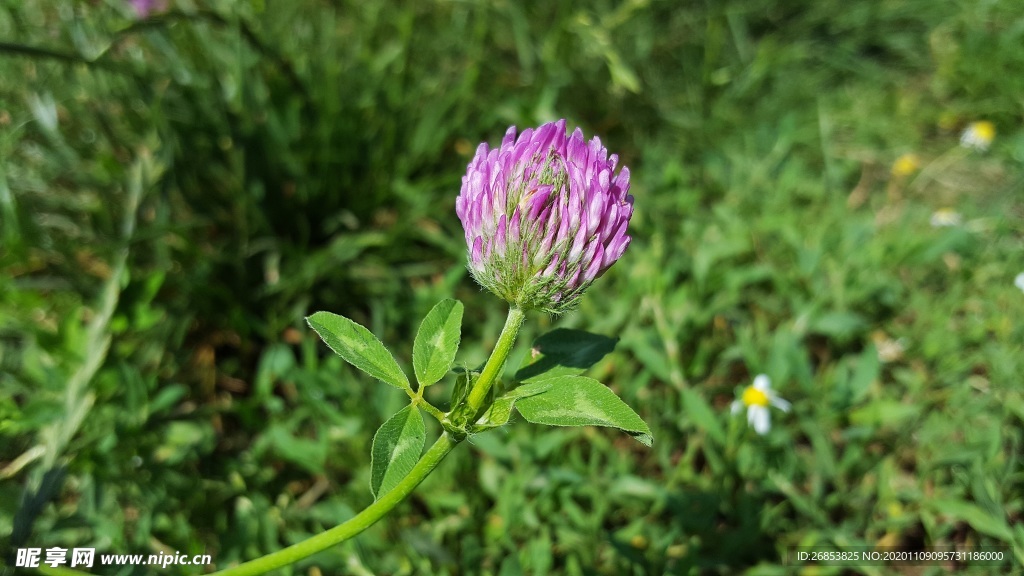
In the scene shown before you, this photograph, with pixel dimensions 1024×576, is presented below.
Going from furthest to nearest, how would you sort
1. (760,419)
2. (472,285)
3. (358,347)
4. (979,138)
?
(979,138) → (472,285) → (760,419) → (358,347)

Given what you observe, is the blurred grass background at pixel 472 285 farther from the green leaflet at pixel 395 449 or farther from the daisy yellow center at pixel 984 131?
the green leaflet at pixel 395 449

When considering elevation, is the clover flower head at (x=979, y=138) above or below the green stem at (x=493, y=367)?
below

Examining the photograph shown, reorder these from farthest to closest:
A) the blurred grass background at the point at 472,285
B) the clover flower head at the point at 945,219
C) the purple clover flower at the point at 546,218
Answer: the clover flower head at the point at 945,219, the blurred grass background at the point at 472,285, the purple clover flower at the point at 546,218

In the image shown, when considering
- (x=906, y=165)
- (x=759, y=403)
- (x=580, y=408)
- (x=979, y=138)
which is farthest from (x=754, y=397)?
(x=979, y=138)

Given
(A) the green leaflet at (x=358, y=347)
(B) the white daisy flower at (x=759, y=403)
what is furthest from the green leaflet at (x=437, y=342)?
(B) the white daisy flower at (x=759, y=403)

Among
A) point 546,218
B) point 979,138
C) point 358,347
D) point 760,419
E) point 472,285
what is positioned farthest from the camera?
point 979,138

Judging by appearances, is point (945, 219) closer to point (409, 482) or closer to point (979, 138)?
point (979, 138)
